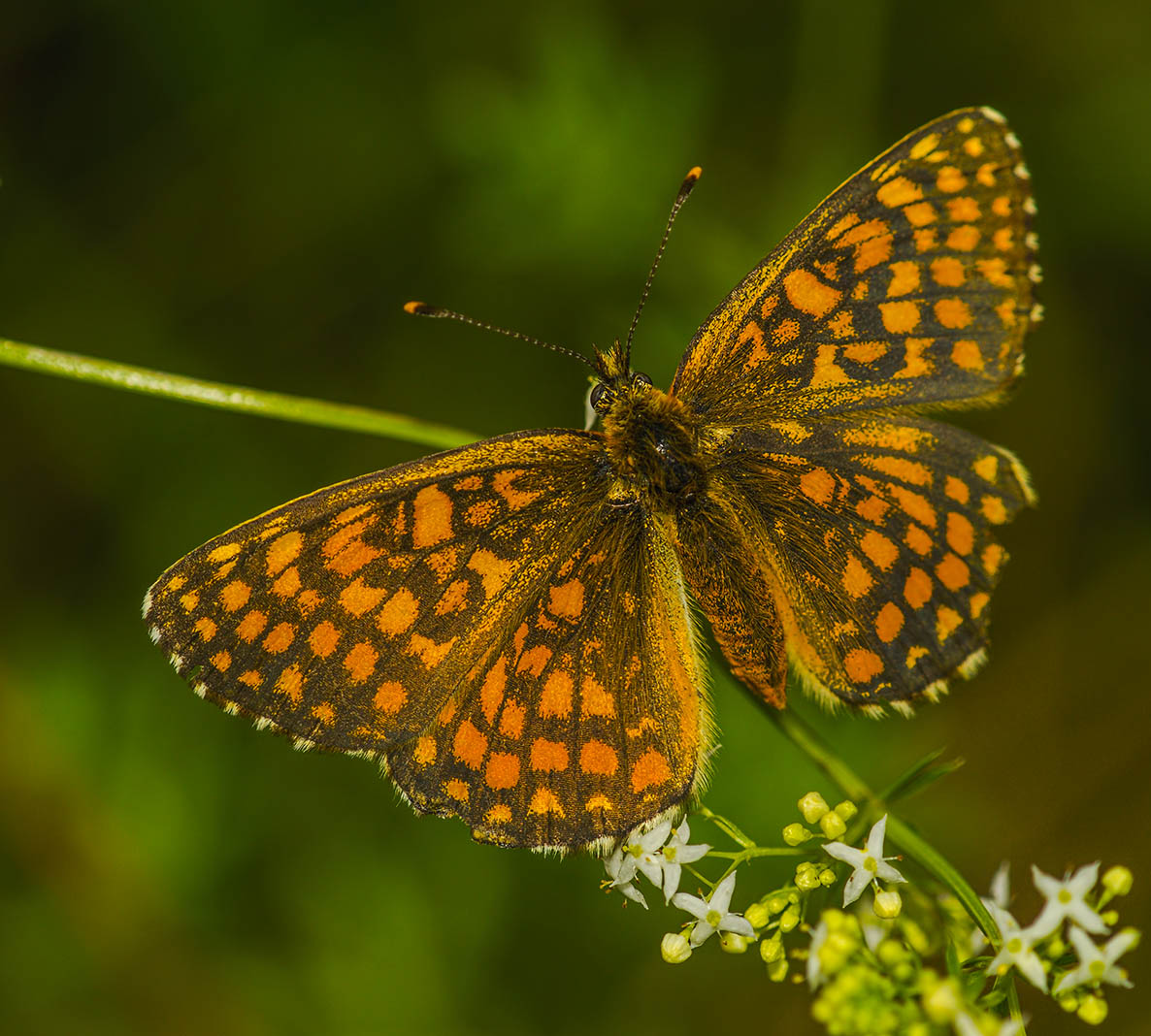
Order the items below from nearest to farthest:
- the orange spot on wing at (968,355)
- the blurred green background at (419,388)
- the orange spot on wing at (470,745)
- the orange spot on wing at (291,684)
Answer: the orange spot on wing at (291,684), the orange spot on wing at (470,745), the orange spot on wing at (968,355), the blurred green background at (419,388)

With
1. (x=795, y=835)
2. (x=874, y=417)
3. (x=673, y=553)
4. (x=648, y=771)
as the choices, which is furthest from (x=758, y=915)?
(x=874, y=417)

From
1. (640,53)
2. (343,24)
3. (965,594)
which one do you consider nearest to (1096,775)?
(965,594)

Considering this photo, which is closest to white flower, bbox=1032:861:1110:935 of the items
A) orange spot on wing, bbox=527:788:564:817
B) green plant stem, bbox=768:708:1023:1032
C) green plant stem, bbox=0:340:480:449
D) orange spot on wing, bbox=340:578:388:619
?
green plant stem, bbox=768:708:1023:1032

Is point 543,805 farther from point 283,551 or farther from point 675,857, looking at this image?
point 283,551

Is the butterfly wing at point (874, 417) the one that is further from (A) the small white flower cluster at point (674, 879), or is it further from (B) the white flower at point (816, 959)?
(B) the white flower at point (816, 959)

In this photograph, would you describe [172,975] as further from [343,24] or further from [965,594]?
[343,24]

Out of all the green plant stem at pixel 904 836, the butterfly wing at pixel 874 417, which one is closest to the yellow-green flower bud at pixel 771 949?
the green plant stem at pixel 904 836
